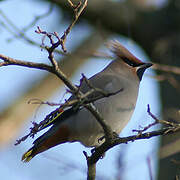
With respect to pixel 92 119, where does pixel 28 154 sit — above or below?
below

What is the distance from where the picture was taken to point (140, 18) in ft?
27.0

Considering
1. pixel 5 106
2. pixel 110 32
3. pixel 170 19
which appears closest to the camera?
pixel 170 19

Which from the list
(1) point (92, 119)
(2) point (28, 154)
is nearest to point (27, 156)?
(2) point (28, 154)

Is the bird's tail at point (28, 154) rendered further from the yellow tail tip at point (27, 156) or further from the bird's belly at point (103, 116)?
the bird's belly at point (103, 116)

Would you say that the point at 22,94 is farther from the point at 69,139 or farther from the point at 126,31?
the point at 69,139

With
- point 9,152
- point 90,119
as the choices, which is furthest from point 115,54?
point 9,152

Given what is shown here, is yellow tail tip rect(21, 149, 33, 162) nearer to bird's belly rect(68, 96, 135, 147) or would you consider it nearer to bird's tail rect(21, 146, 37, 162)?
bird's tail rect(21, 146, 37, 162)

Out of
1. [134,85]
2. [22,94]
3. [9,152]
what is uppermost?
[22,94]

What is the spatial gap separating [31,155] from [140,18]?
13.7 feet

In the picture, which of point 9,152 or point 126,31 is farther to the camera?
point 9,152

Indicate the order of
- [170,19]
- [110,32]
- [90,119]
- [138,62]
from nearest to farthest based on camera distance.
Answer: [90,119] < [138,62] < [170,19] < [110,32]

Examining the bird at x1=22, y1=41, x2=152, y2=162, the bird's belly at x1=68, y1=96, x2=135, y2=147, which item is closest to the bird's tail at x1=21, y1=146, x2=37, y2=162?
the bird at x1=22, y1=41, x2=152, y2=162

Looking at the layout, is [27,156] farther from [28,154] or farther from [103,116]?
[103,116]

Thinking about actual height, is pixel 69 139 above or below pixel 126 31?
below
